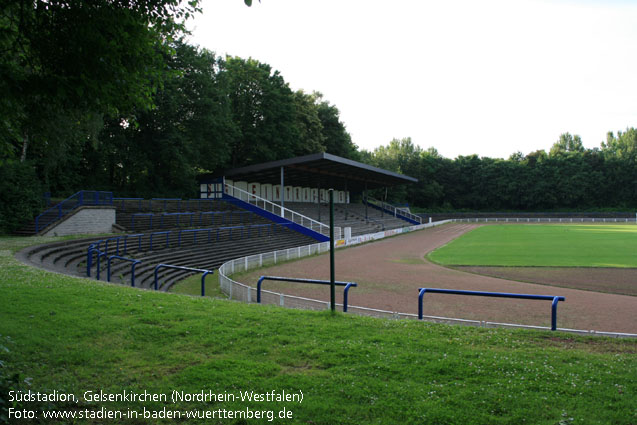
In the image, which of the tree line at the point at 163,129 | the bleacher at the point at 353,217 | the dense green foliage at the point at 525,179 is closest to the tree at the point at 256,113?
the tree line at the point at 163,129

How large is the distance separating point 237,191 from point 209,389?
123ft

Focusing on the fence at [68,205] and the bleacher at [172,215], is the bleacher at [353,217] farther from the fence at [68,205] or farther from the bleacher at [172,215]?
the fence at [68,205]

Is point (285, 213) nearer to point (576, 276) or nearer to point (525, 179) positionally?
point (576, 276)

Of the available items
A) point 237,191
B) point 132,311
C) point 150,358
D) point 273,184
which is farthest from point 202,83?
point 150,358

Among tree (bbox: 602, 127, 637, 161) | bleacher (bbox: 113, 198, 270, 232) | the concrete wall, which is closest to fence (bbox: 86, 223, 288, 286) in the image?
bleacher (bbox: 113, 198, 270, 232)

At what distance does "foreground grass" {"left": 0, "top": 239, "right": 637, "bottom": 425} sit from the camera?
3885 mm

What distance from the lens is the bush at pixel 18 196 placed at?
20.7 meters

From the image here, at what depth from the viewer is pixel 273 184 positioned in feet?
158

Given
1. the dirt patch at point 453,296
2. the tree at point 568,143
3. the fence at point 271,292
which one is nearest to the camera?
the fence at point 271,292

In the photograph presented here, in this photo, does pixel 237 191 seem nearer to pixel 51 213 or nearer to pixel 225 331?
pixel 51 213

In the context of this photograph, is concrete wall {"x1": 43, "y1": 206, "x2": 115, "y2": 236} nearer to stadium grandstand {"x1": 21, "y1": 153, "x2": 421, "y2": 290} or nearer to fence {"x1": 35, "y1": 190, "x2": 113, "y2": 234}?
stadium grandstand {"x1": 21, "y1": 153, "x2": 421, "y2": 290}

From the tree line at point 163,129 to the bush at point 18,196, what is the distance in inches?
2.5

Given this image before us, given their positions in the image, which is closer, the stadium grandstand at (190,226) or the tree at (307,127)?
the stadium grandstand at (190,226)

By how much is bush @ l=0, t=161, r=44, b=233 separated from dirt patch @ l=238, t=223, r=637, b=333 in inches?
510
